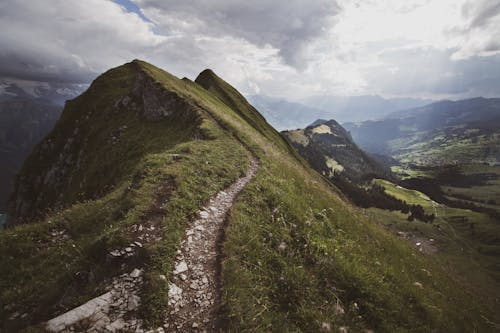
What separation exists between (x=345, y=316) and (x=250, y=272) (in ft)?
10.4

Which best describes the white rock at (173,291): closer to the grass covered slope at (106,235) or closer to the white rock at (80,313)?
the grass covered slope at (106,235)

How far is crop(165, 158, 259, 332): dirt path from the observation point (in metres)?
6.08

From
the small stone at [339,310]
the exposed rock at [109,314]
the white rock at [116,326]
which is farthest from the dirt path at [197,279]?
the small stone at [339,310]

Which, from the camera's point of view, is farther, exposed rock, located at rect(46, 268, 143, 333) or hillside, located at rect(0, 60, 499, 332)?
hillside, located at rect(0, 60, 499, 332)

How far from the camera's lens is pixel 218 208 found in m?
11.1

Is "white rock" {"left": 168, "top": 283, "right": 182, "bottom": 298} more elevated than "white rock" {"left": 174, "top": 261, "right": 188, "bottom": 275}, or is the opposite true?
"white rock" {"left": 174, "top": 261, "right": 188, "bottom": 275}

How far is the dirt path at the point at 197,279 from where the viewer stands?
608cm

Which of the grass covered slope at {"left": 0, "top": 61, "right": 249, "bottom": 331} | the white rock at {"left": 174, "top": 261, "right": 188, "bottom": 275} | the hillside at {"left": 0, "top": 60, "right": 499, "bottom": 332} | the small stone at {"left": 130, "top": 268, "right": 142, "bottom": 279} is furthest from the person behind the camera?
the white rock at {"left": 174, "top": 261, "right": 188, "bottom": 275}

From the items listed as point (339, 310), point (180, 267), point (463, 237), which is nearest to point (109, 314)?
point (180, 267)

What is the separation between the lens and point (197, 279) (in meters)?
7.21

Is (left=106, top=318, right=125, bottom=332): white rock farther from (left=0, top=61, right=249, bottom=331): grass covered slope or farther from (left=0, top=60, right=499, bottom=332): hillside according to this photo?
(left=0, top=61, right=249, bottom=331): grass covered slope

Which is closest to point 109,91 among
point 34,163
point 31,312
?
point 34,163

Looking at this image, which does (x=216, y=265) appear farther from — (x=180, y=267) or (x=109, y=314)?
(x=109, y=314)

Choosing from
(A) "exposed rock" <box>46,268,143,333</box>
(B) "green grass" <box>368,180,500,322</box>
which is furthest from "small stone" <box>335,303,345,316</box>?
(B) "green grass" <box>368,180,500,322</box>
